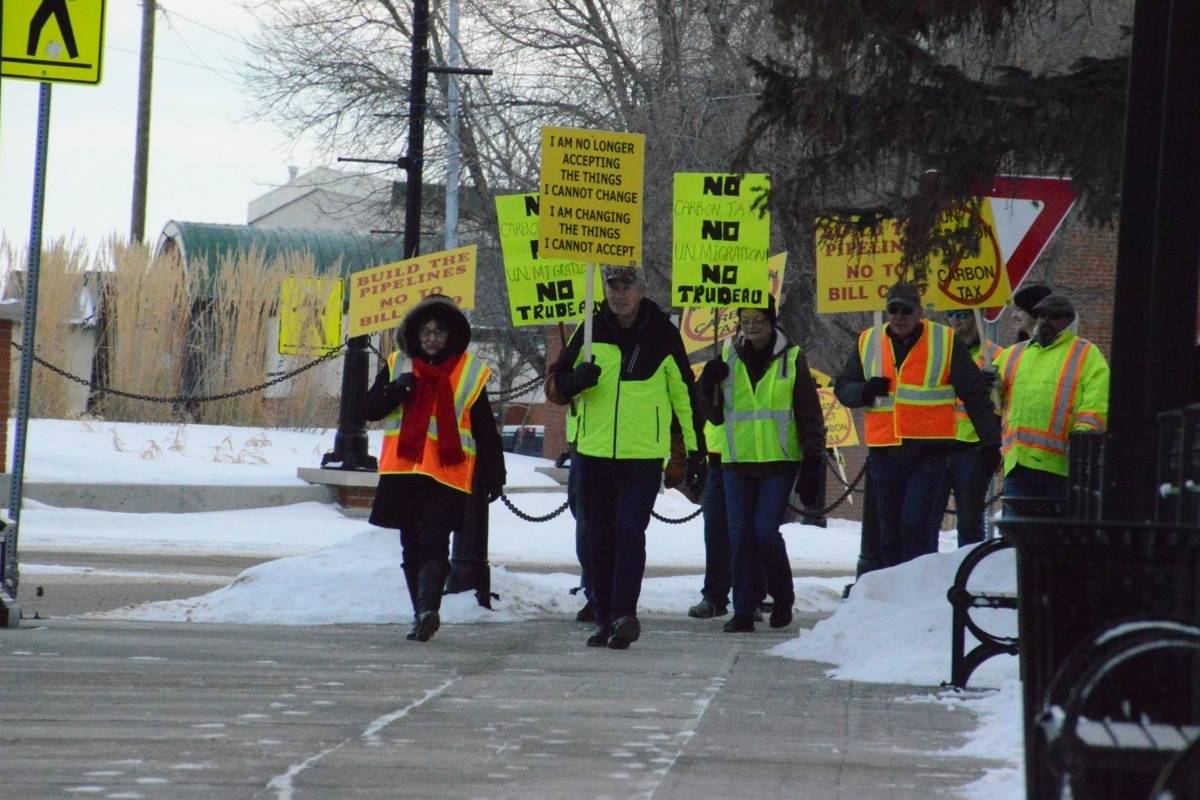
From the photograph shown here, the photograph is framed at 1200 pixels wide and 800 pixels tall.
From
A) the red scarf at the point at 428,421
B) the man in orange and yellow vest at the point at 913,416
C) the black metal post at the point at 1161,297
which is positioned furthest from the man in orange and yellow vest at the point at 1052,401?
the black metal post at the point at 1161,297

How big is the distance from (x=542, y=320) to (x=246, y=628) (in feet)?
17.0

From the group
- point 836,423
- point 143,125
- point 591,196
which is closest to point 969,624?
point 591,196

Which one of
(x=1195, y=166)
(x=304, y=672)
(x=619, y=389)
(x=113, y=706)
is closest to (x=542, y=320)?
(x=619, y=389)

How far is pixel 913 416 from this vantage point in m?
11.8

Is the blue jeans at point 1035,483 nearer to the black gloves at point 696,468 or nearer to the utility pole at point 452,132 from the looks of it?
the black gloves at point 696,468

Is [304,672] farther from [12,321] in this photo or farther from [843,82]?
[12,321]

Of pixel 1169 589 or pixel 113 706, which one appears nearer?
pixel 1169 589

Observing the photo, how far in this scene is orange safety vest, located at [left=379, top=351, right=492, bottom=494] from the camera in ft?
34.3

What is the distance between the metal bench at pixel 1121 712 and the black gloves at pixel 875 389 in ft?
25.1

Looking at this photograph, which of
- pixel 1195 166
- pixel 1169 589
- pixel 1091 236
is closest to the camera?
pixel 1169 589

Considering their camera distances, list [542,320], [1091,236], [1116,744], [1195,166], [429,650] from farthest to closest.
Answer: [1091,236], [542,320], [429,650], [1195,166], [1116,744]

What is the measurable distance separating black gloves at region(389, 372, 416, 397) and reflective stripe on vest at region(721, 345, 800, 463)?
211 centimetres

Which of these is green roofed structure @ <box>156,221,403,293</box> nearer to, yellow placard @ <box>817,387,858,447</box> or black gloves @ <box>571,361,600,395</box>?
yellow placard @ <box>817,387,858,447</box>

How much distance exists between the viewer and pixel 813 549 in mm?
20516
